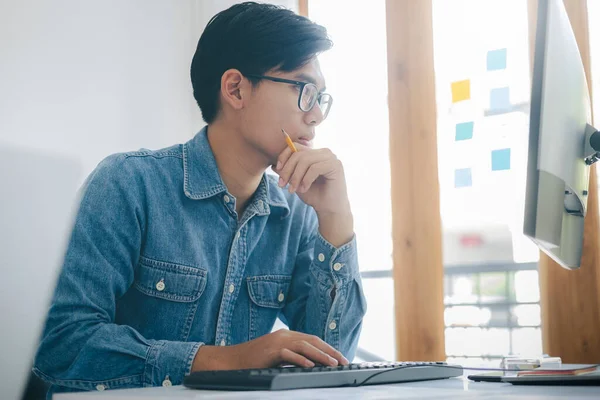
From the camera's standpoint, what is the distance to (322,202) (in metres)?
1.27

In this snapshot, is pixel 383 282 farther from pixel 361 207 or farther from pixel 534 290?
pixel 534 290

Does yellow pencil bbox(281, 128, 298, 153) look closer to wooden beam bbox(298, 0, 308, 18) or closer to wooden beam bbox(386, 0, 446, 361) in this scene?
wooden beam bbox(386, 0, 446, 361)

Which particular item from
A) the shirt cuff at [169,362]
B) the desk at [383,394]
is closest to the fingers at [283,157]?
the shirt cuff at [169,362]

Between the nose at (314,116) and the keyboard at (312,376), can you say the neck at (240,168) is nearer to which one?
the nose at (314,116)

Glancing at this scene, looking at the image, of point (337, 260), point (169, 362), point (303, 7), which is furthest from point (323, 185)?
point (303, 7)

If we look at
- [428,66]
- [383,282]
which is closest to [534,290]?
[383,282]

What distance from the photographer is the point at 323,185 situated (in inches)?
Result: 50.7

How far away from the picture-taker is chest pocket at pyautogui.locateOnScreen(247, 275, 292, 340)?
133cm

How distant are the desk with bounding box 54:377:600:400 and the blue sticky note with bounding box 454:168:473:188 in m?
1.58

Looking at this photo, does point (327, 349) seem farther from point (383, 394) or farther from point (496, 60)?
point (496, 60)

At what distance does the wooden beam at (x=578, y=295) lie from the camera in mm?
1810

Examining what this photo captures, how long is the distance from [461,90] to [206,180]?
49.1 inches

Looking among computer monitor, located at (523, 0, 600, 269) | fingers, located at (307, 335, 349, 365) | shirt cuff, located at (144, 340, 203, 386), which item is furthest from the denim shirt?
computer monitor, located at (523, 0, 600, 269)

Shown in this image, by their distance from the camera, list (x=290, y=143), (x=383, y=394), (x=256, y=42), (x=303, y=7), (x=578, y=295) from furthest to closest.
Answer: (x=303, y=7), (x=578, y=295), (x=256, y=42), (x=290, y=143), (x=383, y=394)
